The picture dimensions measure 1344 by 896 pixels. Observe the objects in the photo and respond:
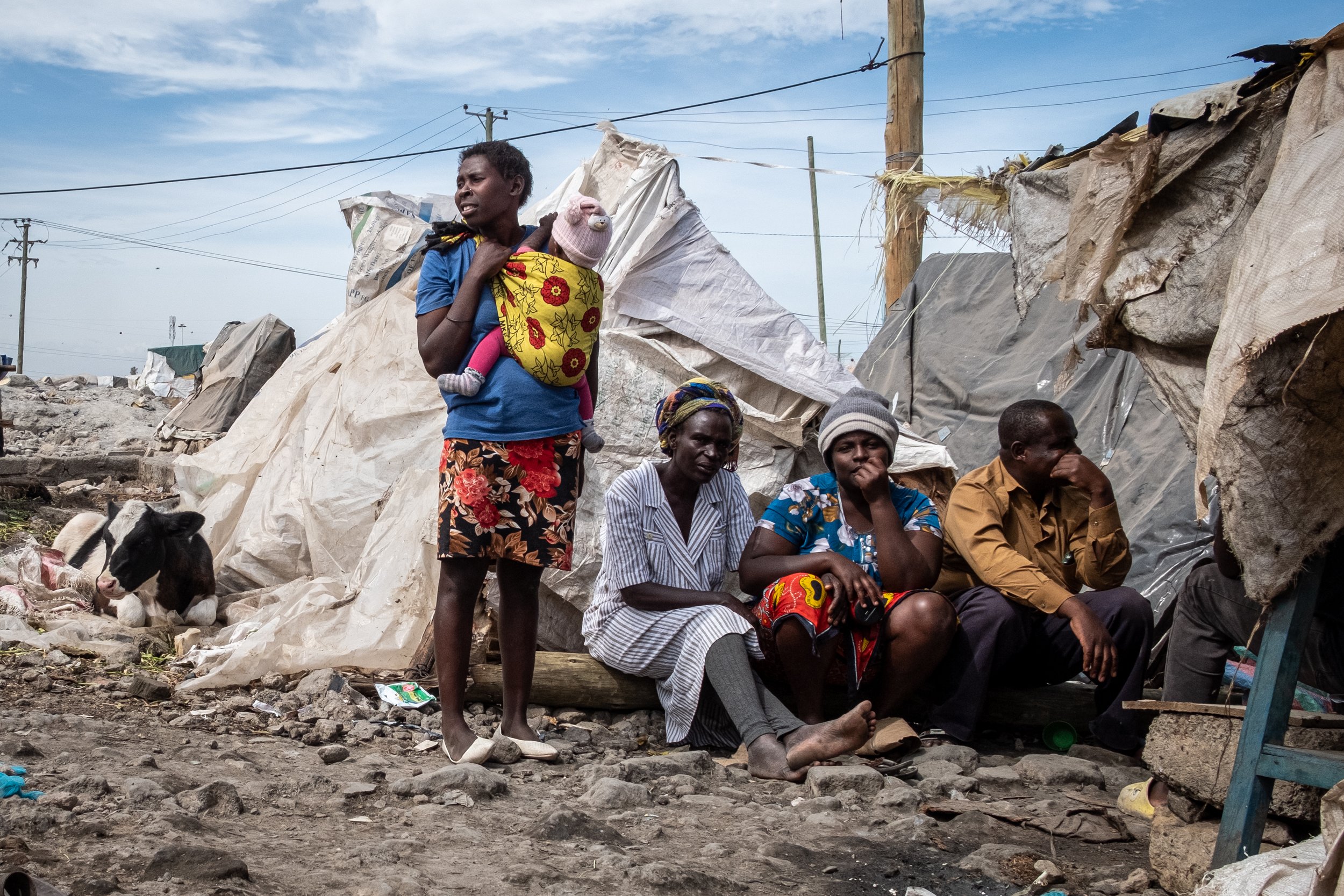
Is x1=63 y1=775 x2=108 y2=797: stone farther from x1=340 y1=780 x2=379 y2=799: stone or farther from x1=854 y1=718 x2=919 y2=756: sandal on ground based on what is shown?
x1=854 y1=718 x2=919 y2=756: sandal on ground

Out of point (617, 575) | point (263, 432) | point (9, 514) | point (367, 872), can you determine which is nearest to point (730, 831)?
point (367, 872)

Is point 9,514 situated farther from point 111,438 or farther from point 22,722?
point 111,438

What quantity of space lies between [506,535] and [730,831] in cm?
114

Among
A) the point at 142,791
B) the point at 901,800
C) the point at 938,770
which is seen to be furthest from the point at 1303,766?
the point at 142,791

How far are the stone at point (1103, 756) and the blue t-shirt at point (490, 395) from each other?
2163 mm

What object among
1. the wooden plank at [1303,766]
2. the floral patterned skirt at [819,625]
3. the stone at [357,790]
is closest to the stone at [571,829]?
the stone at [357,790]

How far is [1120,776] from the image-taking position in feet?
11.6

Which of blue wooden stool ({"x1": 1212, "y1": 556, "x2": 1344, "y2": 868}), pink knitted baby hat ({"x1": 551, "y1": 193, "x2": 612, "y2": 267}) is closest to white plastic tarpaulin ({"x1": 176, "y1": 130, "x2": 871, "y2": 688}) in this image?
pink knitted baby hat ({"x1": 551, "y1": 193, "x2": 612, "y2": 267})

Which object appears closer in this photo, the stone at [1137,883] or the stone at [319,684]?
the stone at [1137,883]

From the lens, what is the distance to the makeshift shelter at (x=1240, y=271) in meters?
2.00

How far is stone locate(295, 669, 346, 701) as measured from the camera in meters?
4.16

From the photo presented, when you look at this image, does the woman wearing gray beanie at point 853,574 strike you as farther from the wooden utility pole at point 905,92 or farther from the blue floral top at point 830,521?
the wooden utility pole at point 905,92

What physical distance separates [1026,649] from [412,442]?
3442 millimetres

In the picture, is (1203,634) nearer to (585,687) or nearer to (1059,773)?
(1059,773)
